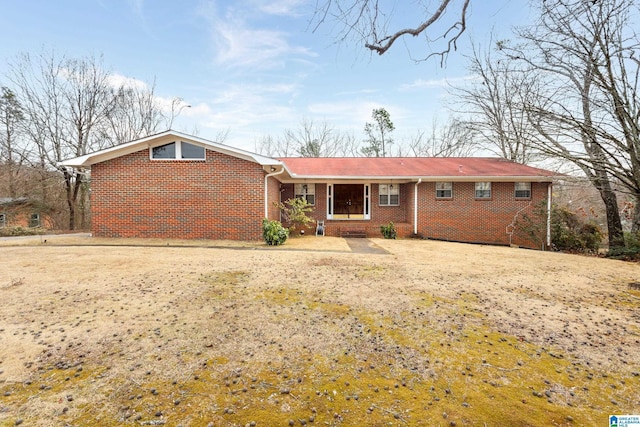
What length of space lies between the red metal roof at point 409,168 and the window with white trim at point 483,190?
0.54m

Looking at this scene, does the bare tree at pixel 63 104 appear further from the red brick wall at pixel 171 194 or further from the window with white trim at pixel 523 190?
the window with white trim at pixel 523 190

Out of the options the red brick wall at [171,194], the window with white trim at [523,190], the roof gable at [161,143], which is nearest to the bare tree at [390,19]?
the roof gable at [161,143]

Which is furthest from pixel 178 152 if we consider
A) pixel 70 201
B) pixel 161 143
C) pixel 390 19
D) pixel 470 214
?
pixel 70 201

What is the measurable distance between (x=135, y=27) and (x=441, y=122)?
2541cm

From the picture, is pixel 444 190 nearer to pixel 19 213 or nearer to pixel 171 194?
pixel 171 194

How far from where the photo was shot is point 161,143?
11.0m

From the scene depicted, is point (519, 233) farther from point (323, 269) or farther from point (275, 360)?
point (275, 360)

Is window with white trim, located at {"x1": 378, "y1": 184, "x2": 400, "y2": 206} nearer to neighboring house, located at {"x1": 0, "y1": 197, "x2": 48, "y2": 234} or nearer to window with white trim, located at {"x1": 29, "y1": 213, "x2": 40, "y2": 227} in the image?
neighboring house, located at {"x1": 0, "y1": 197, "x2": 48, "y2": 234}

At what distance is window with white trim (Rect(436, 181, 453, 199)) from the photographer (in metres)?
14.3

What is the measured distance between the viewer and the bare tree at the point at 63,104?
18.7m

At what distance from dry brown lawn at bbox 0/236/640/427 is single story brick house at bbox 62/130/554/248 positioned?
5.25 meters

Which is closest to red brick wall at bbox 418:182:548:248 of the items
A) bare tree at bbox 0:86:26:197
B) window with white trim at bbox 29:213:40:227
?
window with white trim at bbox 29:213:40:227

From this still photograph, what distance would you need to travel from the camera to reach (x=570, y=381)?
2.48 m

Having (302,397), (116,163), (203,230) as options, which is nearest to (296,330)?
(302,397)
